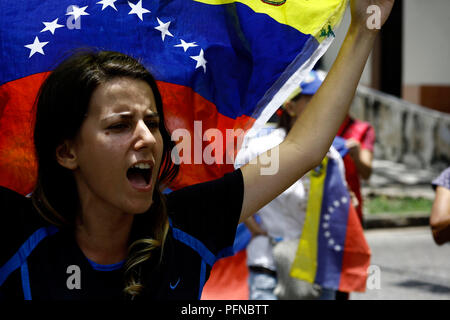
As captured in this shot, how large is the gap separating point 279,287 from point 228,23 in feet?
7.34

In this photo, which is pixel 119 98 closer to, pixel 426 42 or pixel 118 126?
pixel 118 126

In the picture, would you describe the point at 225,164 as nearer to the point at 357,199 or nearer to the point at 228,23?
the point at 228,23

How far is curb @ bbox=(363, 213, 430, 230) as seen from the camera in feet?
33.6

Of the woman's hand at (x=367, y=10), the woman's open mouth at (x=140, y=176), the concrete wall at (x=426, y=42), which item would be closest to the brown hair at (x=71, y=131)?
the woman's open mouth at (x=140, y=176)

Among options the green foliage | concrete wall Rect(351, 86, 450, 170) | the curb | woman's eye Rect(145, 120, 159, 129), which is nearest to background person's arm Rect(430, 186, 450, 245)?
woman's eye Rect(145, 120, 159, 129)

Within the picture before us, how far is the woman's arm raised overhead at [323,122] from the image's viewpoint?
203cm

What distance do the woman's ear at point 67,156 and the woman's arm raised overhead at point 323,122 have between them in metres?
0.53

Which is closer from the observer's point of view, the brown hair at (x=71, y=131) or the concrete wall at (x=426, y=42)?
the brown hair at (x=71, y=131)

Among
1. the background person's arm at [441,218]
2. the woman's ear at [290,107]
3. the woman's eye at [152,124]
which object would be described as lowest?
the background person's arm at [441,218]

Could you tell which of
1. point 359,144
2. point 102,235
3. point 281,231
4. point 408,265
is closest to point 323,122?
point 102,235

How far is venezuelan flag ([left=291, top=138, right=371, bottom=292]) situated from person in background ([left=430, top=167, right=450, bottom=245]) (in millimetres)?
794

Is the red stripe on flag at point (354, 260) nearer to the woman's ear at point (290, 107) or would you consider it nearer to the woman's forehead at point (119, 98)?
the woman's ear at point (290, 107)
